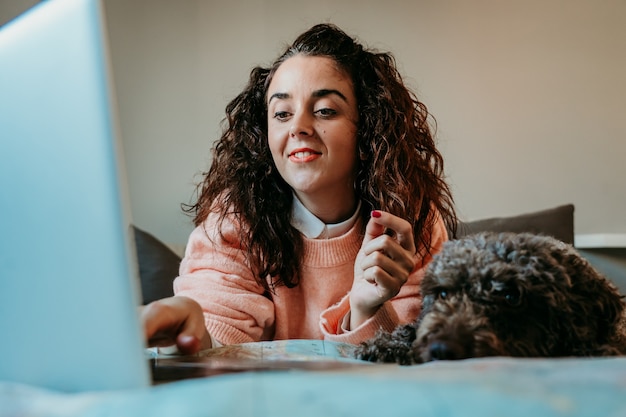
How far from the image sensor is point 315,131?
0.51 metres

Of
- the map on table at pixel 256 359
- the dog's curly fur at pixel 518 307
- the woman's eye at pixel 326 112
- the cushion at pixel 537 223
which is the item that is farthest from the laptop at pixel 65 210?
the cushion at pixel 537 223

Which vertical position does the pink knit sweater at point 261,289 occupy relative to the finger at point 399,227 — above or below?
below

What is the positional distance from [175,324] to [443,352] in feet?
0.55

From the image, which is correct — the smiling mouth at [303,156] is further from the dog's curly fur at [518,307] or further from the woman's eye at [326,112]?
the dog's curly fur at [518,307]

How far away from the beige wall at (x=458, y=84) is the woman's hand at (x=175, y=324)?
0.21 m

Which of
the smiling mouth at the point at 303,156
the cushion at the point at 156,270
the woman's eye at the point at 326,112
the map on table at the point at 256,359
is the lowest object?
the map on table at the point at 256,359

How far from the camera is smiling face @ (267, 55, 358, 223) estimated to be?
0.51m

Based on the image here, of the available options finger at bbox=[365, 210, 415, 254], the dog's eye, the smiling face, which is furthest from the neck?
the dog's eye

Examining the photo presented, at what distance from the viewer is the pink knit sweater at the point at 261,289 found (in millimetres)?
531

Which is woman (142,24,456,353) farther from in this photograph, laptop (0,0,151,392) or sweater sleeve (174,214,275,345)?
laptop (0,0,151,392)

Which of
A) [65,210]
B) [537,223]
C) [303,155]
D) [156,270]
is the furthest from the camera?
[537,223]

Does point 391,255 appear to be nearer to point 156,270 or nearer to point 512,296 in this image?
point 512,296

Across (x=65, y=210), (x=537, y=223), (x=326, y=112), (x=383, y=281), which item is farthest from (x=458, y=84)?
(x=65, y=210)

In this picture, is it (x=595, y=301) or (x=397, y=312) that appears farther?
(x=397, y=312)
